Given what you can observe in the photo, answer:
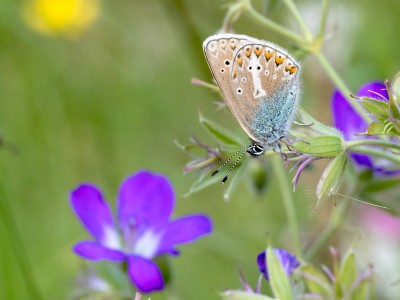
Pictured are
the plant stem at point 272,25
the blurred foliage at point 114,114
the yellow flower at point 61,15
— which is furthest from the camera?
the yellow flower at point 61,15

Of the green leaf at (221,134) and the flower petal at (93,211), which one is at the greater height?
the flower petal at (93,211)

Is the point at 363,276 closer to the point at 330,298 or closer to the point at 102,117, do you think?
the point at 330,298

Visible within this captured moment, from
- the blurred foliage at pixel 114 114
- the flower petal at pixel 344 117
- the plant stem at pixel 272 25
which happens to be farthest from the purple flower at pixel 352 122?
the blurred foliage at pixel 114 114

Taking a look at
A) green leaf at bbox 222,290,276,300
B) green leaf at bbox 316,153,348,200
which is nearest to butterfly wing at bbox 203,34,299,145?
green leaf at bbox 316,153,348,200

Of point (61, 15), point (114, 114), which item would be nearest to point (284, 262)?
point (114, 114)

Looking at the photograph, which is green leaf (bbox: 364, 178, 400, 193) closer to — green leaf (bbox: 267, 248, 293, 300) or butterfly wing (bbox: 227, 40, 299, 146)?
butterfly wing (bbox: 227, 40, 299, 146)

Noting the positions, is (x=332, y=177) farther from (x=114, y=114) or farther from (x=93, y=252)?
(x=114, y=114)

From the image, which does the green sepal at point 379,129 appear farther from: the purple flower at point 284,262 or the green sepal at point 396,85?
the purple flower at point 284,262

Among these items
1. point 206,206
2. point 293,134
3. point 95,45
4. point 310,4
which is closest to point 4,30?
point 95,45
